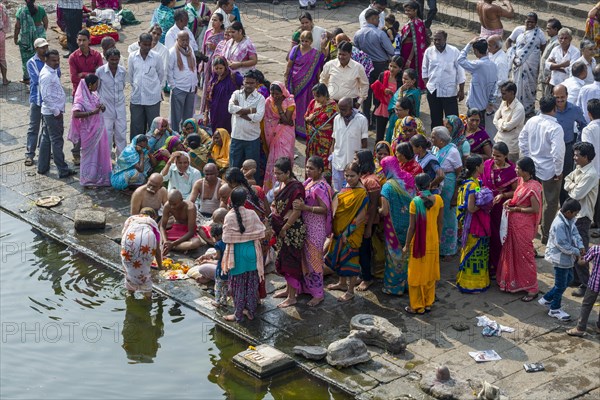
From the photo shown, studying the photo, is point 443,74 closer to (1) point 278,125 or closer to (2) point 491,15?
(2) point 491,15

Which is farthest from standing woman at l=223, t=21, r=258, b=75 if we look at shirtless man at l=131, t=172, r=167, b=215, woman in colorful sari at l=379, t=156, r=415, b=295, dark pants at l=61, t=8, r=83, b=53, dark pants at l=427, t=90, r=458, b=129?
dark pants at l=61, t=8, r=83, b=53

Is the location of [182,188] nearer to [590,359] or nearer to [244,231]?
[244,231]

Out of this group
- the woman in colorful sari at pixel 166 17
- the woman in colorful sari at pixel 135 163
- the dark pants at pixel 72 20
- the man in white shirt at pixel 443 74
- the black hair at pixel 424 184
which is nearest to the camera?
the black hair at pixel 424 184

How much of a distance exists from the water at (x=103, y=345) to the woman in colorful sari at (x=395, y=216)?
165 centimetres

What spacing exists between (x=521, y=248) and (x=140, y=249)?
3787mm

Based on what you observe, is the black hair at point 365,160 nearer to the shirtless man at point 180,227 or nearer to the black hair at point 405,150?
the black hair at point 405,150

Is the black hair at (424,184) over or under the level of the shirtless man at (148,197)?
over

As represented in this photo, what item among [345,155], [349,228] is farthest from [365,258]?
[345,155]

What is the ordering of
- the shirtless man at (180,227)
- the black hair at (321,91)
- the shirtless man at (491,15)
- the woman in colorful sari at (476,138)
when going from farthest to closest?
the shirtless man at (491,15)
the black hair at (321,91)
the shirtless man at (180,227)
the woman in colorful sari at (476,138)

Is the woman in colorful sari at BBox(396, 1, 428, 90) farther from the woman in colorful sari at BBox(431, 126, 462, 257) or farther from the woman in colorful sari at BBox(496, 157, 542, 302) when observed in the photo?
the woman in colorful sari at BBox(496, 157, 542, 302)

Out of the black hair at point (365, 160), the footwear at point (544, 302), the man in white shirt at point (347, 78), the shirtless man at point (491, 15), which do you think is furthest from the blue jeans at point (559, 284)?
the shirtless man at point (491, 15)

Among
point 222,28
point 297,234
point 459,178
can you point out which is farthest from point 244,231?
point 222,28

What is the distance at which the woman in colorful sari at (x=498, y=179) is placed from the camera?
1138 cm

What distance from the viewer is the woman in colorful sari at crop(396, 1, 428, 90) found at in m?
15.4
